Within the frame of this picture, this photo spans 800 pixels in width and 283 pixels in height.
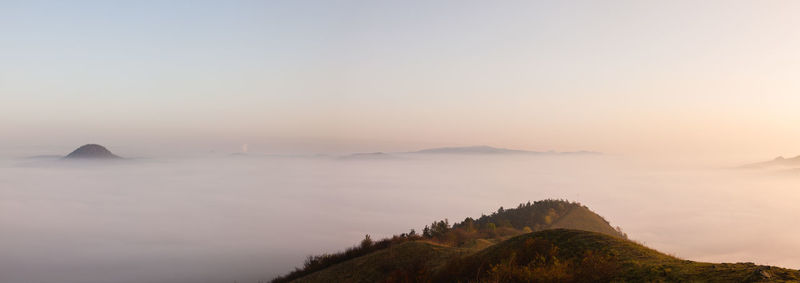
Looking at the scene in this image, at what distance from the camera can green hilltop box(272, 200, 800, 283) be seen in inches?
404

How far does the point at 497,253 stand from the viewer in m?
15.7

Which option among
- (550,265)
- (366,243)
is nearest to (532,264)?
(550,265)

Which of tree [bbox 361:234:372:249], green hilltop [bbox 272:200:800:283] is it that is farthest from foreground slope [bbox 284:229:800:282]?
tree [bbox 361:234:372:249]

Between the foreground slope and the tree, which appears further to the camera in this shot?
the tree

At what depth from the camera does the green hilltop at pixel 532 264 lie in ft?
33.7

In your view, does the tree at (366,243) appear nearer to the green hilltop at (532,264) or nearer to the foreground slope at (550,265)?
the green hilltop at (532,264)

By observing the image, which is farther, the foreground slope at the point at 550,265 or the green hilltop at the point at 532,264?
the green hilltop at the point at 532,264

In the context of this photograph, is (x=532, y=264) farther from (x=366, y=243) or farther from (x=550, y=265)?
(x=366, y=243)

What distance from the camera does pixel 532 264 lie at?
514 inches

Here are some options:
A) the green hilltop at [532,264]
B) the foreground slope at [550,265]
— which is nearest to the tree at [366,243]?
the green hilltop at [532,264]

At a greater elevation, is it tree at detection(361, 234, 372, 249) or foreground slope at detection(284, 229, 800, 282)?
foreground slope at detection(284, 229, 800, 282)

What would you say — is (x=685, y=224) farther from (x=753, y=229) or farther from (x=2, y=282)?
(x=2, y=282)

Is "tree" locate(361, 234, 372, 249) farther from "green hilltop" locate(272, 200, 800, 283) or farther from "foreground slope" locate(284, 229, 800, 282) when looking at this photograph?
"foreground slope" locate(284, 229, 800, 282)

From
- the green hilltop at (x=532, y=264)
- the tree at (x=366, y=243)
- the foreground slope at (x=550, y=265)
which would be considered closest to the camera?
the foreground slope at (x=550, y=265)
